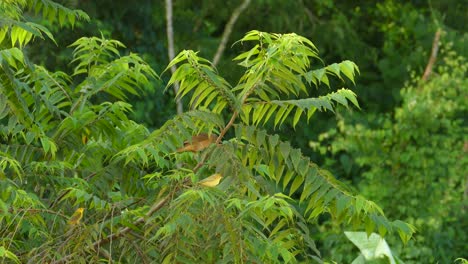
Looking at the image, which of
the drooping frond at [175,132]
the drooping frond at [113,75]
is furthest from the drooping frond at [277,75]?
the drooping frond at [113,75]

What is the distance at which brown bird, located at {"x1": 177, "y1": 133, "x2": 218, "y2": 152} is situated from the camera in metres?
3.50

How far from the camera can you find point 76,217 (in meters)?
3.63

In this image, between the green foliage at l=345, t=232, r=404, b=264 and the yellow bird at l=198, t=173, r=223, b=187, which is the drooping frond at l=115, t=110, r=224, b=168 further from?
the green foliage at l=345, t=232, r=404, b=264

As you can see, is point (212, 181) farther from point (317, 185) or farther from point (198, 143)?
point (317, 185)

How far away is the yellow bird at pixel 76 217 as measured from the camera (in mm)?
3594

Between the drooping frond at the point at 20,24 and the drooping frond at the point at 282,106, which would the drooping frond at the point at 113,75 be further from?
the drooping frond at the point at 282,106

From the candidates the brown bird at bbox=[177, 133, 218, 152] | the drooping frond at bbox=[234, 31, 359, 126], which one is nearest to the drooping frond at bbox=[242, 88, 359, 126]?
the drooping frond at bbox=[234, 31, 359, 126]

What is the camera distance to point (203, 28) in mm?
→ 12328

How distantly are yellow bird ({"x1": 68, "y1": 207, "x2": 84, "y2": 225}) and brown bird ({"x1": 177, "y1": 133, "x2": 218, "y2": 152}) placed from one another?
0.35m

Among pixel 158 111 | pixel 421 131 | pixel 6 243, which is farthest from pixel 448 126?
pixel 6 243

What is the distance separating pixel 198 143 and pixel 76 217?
0.44 meters

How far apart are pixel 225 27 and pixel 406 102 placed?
2778 mm

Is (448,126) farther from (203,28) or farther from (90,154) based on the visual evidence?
(90,154)

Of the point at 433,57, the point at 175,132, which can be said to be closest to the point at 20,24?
the point at 175,132
